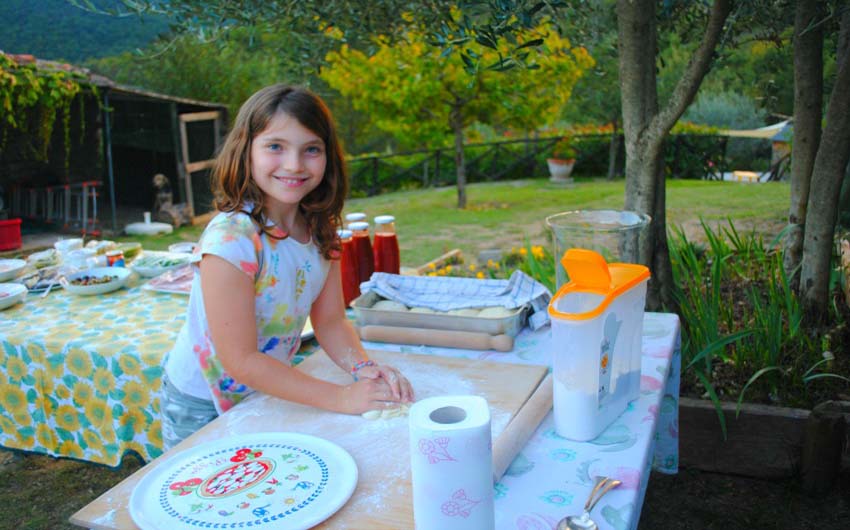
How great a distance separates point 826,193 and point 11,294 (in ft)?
10.8

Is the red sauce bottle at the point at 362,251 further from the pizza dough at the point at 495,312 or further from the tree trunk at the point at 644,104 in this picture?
the tree trunk at the point at 644,104

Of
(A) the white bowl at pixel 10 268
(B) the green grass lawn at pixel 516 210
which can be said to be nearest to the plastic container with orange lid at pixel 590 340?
(A) the white bowl at pixel 10 268

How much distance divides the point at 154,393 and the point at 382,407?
3.42 ft

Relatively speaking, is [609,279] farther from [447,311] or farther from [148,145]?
[148,145]

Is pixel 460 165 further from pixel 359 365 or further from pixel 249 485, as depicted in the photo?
pixel 249 485

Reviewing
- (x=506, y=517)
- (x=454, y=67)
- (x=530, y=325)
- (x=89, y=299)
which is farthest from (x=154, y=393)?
(x=454, y=67)

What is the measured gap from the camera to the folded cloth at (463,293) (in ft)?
6.64

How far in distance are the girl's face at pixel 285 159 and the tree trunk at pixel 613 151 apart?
1534 cm

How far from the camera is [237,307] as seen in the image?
149 cm

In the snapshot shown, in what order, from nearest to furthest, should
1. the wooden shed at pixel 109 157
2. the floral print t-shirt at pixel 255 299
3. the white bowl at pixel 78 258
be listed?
the floral print t-shirt at pixel 255 299 < the white bowl at pixel 78 258 < the wooden shed at pixel 109 157

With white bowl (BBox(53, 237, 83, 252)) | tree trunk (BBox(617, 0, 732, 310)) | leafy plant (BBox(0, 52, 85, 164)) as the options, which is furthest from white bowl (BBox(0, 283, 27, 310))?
leafy plant (BBox(0, 52, 85, 164))

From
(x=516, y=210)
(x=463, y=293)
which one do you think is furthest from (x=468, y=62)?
(x=516, y=210)

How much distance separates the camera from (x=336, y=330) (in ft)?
5.83

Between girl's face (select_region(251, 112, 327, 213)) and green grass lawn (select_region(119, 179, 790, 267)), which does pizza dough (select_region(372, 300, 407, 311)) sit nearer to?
girl's face (select_region(251, 112, 327, 213))
